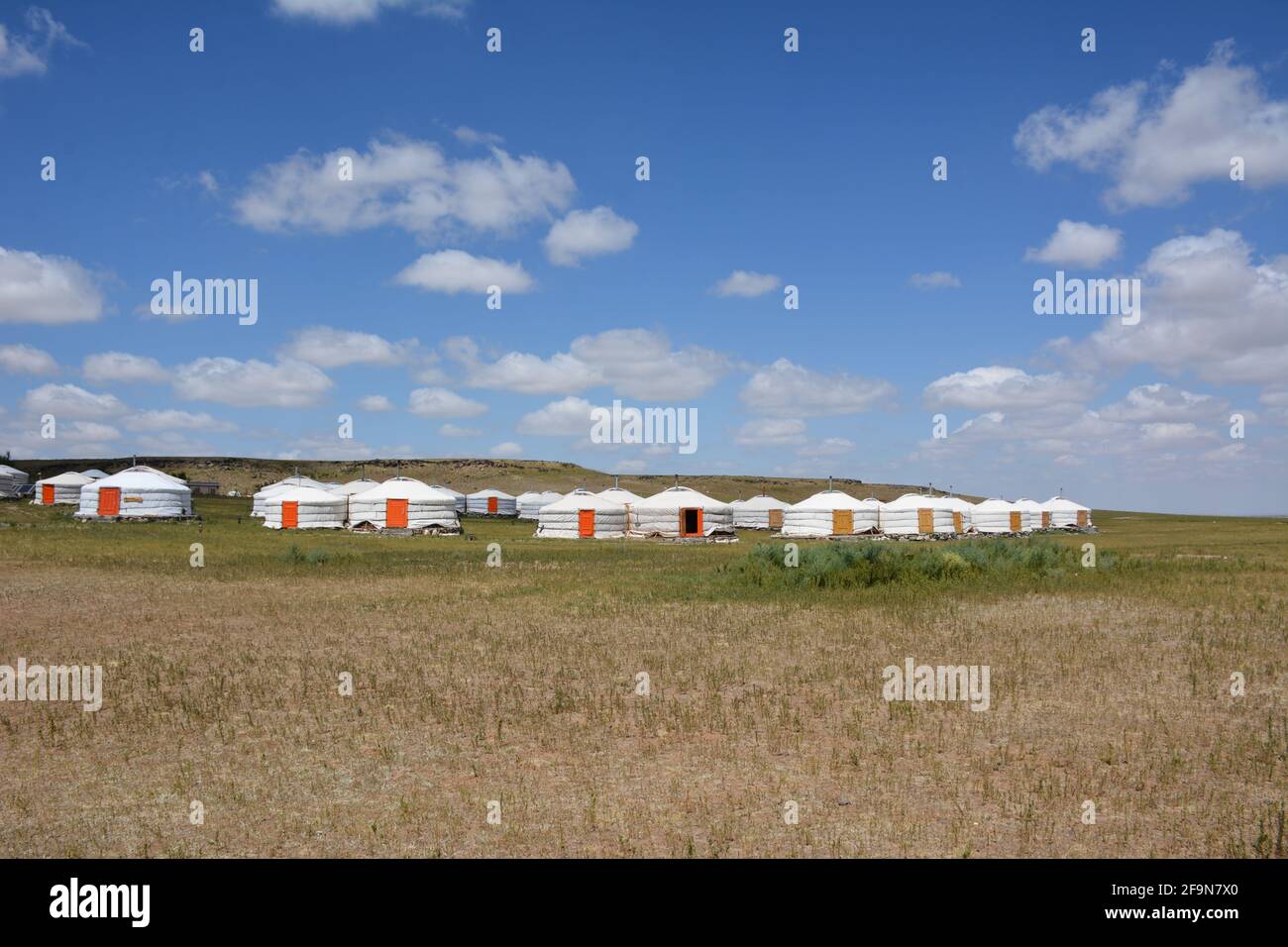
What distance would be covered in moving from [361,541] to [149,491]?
753 inches

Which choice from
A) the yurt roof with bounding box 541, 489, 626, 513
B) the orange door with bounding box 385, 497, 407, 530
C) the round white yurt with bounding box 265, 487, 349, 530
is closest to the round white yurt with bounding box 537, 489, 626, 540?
the yurt roof with bounding box 541, 489, 626, 513

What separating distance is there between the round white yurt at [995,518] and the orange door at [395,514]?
38.3m

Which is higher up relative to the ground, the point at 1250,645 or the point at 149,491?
the point at 149,491

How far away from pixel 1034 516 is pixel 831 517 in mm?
22436

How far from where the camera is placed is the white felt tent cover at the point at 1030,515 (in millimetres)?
66312

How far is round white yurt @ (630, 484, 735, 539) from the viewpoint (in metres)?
48.0

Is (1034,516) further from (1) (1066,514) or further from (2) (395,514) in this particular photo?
(2) (395,514)

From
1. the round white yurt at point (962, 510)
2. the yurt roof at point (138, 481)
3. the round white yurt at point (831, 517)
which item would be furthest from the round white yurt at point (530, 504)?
the round white yurt at point (962, 510)

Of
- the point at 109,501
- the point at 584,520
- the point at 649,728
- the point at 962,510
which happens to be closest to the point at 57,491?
the point at 109,501

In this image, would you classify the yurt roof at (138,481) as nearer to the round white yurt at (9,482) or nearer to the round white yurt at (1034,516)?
the round white yurt at (9,482)

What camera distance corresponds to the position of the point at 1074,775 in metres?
7.53

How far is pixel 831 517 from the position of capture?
174 ft
